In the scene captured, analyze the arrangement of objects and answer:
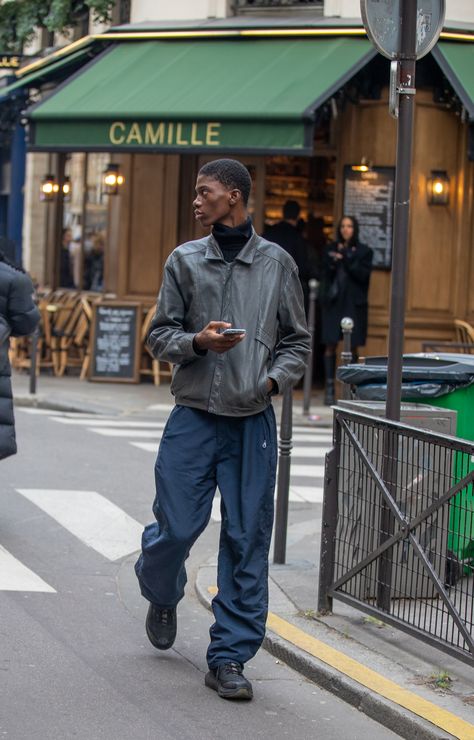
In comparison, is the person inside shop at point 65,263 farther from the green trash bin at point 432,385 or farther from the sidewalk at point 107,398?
the green trash bin at point 432,385

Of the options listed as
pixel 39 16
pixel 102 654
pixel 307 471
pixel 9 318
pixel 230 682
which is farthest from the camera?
pixel 39 16

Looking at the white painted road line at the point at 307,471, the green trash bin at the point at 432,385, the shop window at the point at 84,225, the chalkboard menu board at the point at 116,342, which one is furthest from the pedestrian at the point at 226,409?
the shop window at the point at 84,225

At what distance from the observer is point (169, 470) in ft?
18.8

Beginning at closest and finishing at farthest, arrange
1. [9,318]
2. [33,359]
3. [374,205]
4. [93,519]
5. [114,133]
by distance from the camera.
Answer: [9,318] < [93,519] < [33,359] < [374,205] < [114,133]

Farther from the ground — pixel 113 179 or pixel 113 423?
pixel 113 179

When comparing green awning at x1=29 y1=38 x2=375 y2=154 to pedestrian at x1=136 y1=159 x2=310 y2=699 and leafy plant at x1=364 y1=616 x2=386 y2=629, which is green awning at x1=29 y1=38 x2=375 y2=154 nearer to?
leafy plant at x1=364 y1=616 x2=386 y2=629

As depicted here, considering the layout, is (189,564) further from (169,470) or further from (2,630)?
(169,470)

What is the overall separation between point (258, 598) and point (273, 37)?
1264 centimetres

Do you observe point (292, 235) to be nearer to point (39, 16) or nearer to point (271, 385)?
point (39, 16)

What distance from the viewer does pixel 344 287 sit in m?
16.1

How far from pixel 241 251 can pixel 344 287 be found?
1042 centimetres

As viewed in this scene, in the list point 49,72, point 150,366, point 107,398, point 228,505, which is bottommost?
point 107,398

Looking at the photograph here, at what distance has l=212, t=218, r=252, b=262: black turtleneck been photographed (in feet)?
18.8

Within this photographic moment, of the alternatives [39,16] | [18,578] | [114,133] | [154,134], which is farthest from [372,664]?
[39,16]
